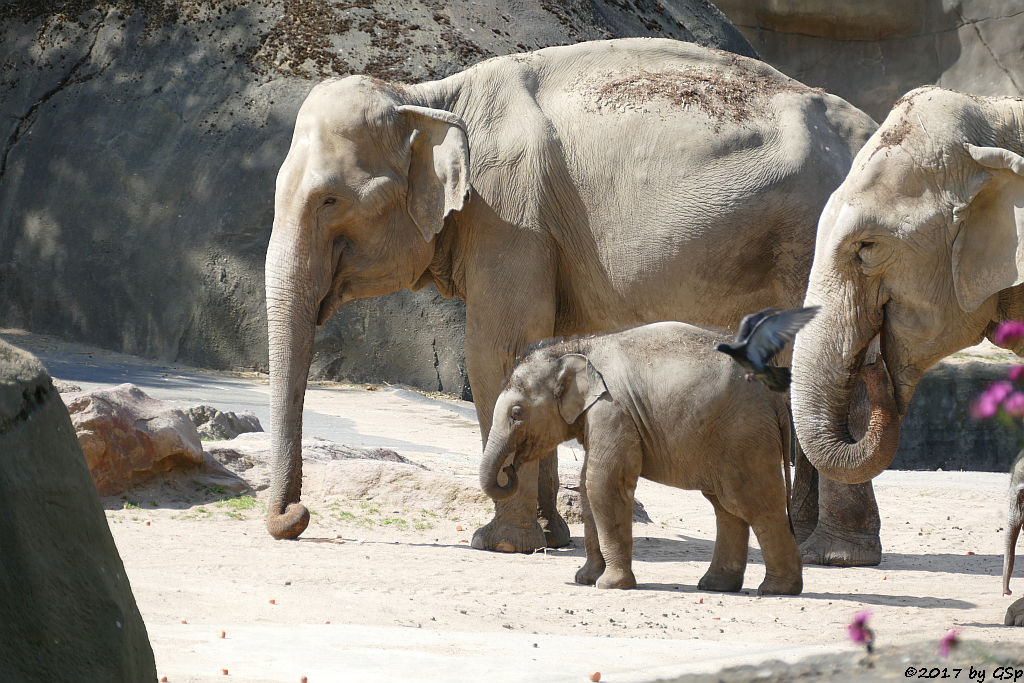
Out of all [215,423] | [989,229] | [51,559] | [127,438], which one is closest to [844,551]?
[989,229]

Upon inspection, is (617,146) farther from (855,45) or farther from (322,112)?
(855,45)

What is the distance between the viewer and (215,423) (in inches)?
400

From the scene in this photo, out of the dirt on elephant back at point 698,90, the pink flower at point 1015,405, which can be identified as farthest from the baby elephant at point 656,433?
the pink flower at point 1015,405

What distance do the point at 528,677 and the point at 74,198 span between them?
44.6ft

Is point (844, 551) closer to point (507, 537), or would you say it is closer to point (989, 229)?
point (507, 537)

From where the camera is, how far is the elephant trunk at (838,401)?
5395 mm

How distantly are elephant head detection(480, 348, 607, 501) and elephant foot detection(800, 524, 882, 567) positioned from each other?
162cm

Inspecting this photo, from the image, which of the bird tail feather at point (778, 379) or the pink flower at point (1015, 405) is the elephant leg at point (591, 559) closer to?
the bird tail feather at point (778, 379)

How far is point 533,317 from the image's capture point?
7340 millimetres

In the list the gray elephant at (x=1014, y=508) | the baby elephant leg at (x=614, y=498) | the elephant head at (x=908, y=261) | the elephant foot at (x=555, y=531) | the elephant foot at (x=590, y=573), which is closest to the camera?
the gray elephant at (x=1014, y=508)

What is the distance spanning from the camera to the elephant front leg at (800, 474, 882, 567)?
7.16 metres

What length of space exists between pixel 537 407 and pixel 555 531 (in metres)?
1.61

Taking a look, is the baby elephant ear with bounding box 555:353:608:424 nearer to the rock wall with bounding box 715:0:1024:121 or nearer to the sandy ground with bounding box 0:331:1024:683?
the sandy ground with bounding box 0:331:1024:683

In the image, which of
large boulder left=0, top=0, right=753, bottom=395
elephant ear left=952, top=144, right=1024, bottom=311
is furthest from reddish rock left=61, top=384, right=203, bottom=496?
large boulder left=0, top=0, right=753, bottom=395
